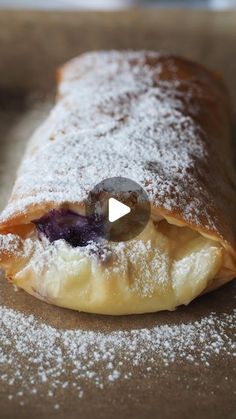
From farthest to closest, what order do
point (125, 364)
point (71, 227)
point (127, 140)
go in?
point (127, 140) < point (71, 227) < point (125, 364)

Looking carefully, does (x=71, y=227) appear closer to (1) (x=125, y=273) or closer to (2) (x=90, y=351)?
A: (1) (x=125, y=273)

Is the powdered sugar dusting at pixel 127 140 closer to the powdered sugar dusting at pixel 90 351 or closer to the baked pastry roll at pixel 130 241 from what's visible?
the baked pastry roll at pixel 130 241

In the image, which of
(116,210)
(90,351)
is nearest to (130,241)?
(116,210)

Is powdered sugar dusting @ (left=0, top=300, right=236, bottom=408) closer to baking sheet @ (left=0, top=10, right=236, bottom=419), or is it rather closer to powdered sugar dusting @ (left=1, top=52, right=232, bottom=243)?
baking sheet @ (left=0, top=10, right=236, bottom=419)

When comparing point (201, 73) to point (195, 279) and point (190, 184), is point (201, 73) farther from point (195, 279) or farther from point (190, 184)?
point (195, 279)

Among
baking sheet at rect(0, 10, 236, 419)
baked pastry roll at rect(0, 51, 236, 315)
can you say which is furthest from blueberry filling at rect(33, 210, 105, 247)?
baking sheet at rect(0, 10, 236, 419)

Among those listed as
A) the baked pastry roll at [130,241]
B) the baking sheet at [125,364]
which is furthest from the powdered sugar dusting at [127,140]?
the baking sheet at [125,364]
